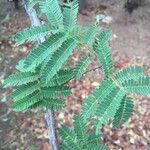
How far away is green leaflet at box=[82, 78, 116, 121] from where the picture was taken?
49.3 inches

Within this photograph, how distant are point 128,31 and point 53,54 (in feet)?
15.6

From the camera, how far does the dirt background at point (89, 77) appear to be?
452cm

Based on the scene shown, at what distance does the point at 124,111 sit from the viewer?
4.27 feet

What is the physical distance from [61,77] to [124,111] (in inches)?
13.3

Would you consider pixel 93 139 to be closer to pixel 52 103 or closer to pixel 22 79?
pixel 52 103

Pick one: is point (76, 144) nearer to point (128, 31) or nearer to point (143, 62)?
point (143, 62)

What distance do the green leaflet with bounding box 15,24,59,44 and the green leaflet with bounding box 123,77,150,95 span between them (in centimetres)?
36

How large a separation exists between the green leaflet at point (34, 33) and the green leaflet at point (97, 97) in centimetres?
29

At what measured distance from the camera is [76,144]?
79.9 inches

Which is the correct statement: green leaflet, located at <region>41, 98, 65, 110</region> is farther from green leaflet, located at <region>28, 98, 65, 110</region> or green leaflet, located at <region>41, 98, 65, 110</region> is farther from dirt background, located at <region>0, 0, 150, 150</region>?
dirt background, located at <region>0, 0, 150, 150</region>

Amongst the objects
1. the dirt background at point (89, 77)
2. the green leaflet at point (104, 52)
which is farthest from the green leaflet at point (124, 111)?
the dirt background at point (89, 77)

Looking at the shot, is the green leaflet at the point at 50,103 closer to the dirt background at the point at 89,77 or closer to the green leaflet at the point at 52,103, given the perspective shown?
the green leaflet at the point at 52,103

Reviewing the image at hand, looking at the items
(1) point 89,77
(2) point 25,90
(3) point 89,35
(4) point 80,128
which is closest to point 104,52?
(3) point 89,35

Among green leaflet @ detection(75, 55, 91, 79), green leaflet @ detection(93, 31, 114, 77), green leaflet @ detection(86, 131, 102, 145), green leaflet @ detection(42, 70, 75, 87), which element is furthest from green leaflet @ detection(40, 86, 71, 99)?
green leaflet @ detection(86, 131, 102, 145)
